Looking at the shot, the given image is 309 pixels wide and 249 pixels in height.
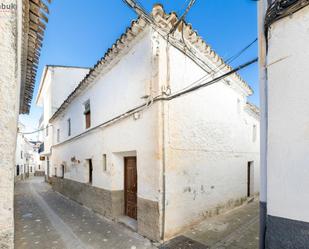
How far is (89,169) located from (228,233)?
19.9ft

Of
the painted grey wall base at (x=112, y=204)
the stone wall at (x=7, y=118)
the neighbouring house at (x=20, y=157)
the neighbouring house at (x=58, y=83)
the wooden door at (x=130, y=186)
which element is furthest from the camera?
the neighbouring house at (x=20, y=157)

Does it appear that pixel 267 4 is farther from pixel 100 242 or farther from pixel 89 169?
pixel 89 169

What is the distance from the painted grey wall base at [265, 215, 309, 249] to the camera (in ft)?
5.96

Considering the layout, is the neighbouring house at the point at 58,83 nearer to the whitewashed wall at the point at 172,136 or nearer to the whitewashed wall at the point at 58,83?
the whitewashed wall at the point at 58,83

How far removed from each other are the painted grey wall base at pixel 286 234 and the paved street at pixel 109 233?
288cm

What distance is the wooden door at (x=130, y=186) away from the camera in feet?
20.2

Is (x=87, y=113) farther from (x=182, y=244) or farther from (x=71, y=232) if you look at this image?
(x=182, y=244)

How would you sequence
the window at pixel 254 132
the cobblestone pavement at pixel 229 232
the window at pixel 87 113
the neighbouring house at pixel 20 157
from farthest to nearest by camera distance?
the neighbouring house at pixel 20 157
the window at pixel 254 132
the window at pixel 87 113
the cobblestone pavement at pixel 229 232

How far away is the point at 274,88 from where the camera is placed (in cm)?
212

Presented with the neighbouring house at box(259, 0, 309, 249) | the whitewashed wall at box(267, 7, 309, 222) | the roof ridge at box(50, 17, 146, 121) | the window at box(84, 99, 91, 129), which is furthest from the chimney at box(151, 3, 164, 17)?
the window at box(84, 99, 91, 129)

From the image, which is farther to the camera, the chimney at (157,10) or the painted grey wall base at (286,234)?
the chimney at (157,10)

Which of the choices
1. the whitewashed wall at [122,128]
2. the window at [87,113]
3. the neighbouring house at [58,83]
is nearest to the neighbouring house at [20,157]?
the neighbouring house at [58,83]

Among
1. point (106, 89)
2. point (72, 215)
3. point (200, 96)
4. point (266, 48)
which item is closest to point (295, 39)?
point (266, 48)

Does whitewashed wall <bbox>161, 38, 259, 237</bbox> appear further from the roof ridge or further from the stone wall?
the stone wall
